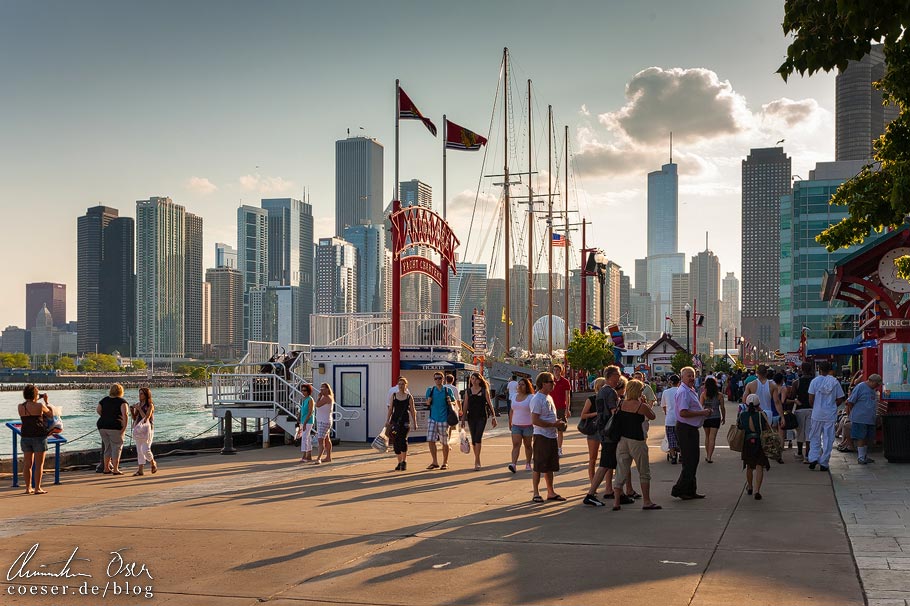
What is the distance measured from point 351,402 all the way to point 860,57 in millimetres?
17770

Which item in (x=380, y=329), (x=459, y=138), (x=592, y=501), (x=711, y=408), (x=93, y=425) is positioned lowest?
(x=93, y=425)

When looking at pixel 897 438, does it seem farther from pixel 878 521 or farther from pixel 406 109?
pixel 406 109

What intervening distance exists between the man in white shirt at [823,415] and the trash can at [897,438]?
1.86 m

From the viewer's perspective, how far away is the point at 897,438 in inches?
659

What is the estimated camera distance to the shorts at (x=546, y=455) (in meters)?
12.1

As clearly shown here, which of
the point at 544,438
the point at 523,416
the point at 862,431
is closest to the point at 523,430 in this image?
the point at 523,416

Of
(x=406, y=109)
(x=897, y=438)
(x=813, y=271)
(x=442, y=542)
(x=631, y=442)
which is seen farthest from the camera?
(x=813, y=271)

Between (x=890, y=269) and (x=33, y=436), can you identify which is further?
(x=890, y=269)

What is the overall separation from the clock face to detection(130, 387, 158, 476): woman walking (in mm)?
15346

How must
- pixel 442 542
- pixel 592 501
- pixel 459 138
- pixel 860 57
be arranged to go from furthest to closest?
pixel 459 138 → pixel 592 501 → pixel 442 542 → pixel 860 57

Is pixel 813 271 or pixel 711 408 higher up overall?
pixel 813 271

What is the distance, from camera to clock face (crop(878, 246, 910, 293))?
1900 centimetres

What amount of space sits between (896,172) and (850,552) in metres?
5.11

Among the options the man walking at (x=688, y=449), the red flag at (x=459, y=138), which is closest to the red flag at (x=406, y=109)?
the red flag at (x=459, y=138)
